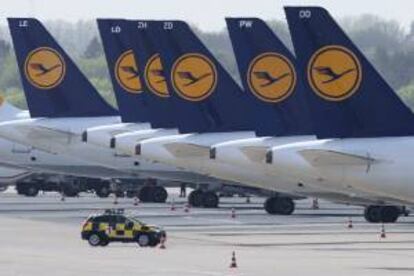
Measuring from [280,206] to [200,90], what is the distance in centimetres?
912

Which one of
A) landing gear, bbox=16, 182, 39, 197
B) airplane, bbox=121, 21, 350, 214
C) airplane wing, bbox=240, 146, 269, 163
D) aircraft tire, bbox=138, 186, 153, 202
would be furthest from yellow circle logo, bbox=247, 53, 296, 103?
landing gear, bbox=16, 182, 39, 197

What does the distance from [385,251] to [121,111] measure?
101 feet

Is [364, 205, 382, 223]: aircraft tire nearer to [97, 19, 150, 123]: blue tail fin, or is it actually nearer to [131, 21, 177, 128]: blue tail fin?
[131, 21, 177, 128]: blue tail fin

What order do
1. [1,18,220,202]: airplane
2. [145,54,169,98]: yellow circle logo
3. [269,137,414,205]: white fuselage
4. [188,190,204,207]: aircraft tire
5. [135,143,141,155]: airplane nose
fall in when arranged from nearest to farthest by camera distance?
[269,137,414,205]: white fuselage, [135,143,141,155]: airplane nose, [145,54,169,98]: yellow circle logo, [1,18,220,202]: airplane, [188,190,204,207]: aircraft tire

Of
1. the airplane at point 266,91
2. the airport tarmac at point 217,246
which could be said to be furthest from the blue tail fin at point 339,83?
the airplane at point 266,91

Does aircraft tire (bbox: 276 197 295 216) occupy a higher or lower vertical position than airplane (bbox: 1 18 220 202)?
lower

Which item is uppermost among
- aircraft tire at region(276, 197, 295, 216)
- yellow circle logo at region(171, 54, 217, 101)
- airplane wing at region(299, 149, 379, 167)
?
yellow circle logo at region(171, 54, 217, 101)

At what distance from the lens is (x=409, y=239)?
6712 cm

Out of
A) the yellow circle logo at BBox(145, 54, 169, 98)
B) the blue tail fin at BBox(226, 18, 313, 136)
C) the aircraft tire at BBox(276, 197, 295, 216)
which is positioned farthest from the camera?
the aircraft tire at BBox(276, 197, 295, 216)

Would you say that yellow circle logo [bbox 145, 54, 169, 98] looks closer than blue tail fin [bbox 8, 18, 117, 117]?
Yes

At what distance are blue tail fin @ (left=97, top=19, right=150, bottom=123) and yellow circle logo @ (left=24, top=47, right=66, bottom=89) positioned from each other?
176 inches

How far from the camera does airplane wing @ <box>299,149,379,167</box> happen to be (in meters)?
52.7

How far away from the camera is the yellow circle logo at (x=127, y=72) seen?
89.2 metres

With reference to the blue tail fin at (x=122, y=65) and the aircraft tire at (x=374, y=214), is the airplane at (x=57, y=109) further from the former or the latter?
the aircraft tire at (x=374, y=214)
